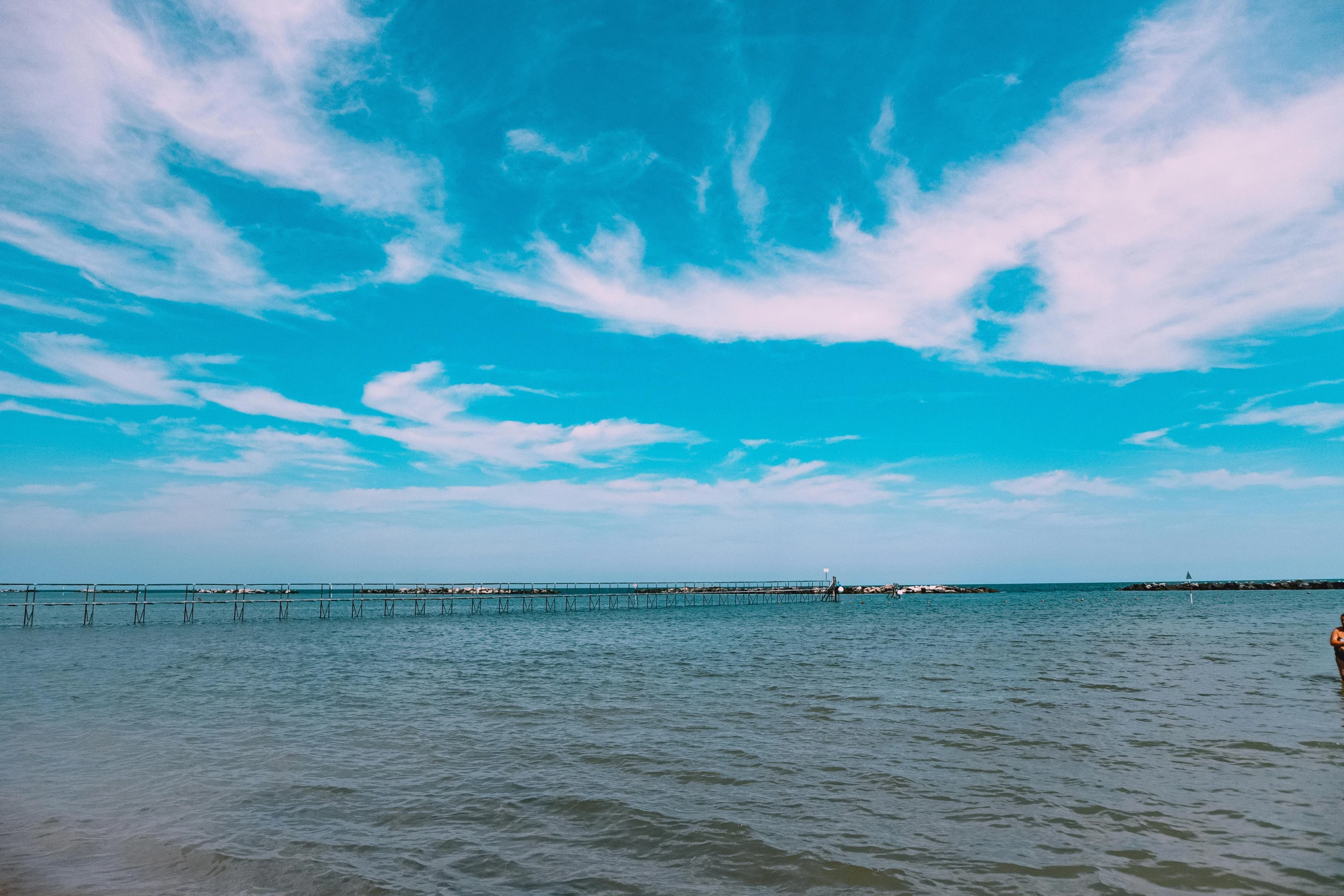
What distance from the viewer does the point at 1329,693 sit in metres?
17.5

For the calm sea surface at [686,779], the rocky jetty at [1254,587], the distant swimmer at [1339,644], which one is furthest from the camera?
the rocky jetty at [1254,587]

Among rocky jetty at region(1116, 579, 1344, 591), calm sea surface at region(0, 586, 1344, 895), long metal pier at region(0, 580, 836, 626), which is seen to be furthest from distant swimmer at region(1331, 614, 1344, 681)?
rocky jetty at region(1116, 579, 1344, 591)

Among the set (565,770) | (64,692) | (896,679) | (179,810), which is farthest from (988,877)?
(64,692)

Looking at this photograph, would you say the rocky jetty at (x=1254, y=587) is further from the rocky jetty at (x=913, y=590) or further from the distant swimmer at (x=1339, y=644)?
the distant swimmer at (x=1339, y=644)

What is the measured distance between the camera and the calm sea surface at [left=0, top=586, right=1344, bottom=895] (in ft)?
26.2

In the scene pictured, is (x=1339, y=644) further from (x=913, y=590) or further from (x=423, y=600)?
(x=913, y=590)

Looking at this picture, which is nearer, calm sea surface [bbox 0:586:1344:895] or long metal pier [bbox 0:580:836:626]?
calm sea surface [bbox 0:586:1344:895]

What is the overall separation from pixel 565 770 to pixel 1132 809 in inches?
326

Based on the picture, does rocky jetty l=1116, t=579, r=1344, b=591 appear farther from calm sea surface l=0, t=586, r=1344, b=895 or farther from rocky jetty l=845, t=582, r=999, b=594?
calm sea surface l=0, t=586, r=1344, b=895

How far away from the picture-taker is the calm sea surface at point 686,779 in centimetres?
797

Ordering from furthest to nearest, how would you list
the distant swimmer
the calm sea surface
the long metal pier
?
the long metal pier
the distant swimmer
the calm sea surface

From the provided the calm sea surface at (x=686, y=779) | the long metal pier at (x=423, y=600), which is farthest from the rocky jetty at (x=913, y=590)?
the calm sea surface at (x=686, y=779)

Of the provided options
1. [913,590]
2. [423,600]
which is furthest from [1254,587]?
[423,600]

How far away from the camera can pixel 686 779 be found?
11.3 m
